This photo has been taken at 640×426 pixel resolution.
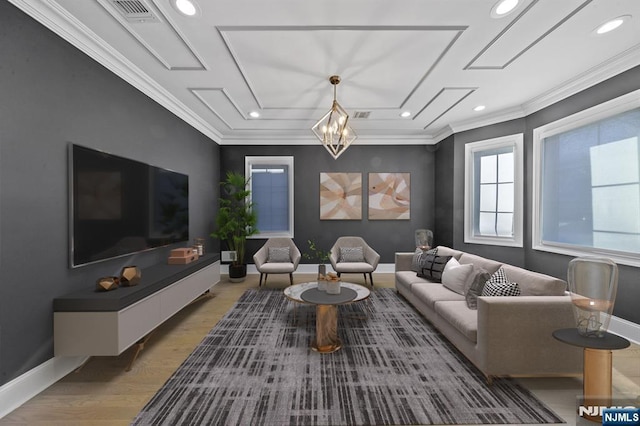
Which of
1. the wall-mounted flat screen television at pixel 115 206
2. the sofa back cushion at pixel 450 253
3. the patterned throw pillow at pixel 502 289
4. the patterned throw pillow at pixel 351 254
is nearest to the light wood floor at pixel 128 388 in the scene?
the patterned throw pillow at pixel 502 289

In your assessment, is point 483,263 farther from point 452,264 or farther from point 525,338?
point 525,338

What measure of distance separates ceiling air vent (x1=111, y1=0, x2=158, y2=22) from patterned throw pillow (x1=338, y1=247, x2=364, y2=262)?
4156 mm

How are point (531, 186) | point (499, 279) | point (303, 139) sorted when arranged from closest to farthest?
point (499, 279), point (531, 186), point (303, 139)

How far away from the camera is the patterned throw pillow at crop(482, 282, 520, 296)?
2.42m

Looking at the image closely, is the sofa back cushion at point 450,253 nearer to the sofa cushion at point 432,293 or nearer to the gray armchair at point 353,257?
the sofa cushion at point 432,293

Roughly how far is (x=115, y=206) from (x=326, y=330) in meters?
2.49

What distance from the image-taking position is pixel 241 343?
9.18 ft

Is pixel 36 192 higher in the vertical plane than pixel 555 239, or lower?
higher

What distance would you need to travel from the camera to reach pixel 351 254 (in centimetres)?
508

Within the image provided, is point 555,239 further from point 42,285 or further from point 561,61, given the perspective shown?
point 42,285

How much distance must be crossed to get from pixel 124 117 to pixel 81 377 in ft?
8.50

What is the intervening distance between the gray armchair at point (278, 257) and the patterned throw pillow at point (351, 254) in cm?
81

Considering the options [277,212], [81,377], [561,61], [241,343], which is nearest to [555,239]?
[561,61]

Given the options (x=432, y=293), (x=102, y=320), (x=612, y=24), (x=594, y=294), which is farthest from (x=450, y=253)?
(x=102, y=320)
